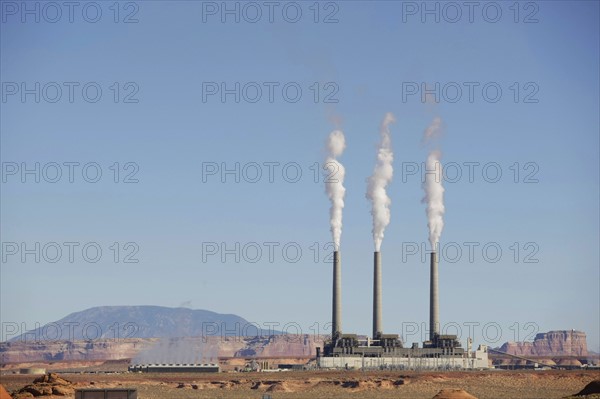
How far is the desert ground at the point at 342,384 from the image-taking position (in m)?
160

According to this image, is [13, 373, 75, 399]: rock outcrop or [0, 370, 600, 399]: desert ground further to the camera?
[0, 370, 600, 399]: desert ground

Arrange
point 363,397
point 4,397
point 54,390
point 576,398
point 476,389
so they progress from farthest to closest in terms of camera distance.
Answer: point 476,389 < point 363,397 < point 54,390 < point 576,398 < point 4,397

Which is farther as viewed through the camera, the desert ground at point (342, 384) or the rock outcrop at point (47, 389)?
the desert ground at point (342, 384)

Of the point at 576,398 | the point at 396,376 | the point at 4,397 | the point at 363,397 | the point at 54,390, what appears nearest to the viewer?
the point at 4,397

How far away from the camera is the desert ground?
160m

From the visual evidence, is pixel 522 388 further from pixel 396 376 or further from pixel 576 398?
pixel 576 398

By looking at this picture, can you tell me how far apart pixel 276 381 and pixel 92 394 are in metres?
90.1

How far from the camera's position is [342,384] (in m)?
172

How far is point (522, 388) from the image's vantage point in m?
176

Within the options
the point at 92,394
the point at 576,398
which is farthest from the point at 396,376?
the point at 92,394

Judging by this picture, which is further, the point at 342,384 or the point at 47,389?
the point at 342,384

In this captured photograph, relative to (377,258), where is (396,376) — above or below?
below

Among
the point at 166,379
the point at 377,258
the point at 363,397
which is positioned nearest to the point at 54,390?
the point at 363,397

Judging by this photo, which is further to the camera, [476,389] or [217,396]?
[476,389]
